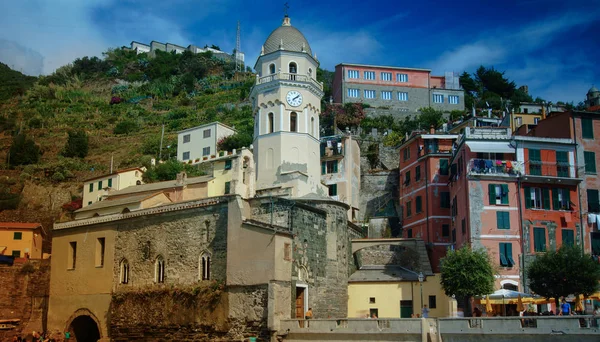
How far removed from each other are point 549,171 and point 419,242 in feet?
30.0

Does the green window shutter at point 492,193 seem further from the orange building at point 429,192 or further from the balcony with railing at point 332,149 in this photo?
the balcony with railing at point 332,149

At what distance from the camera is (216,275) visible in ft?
103

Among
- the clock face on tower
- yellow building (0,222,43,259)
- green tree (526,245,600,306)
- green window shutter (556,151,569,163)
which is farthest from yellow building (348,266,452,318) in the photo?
yellow building (0,222,43,259)

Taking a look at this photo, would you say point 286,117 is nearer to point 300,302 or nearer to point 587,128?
point 300,302

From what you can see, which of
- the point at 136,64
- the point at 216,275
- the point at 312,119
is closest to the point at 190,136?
the point at 312,119

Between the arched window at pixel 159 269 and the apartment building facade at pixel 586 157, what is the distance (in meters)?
24.0

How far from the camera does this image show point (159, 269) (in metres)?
34.2

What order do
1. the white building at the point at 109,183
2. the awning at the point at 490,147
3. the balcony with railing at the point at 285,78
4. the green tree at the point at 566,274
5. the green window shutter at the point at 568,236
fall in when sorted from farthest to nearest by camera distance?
the white building at the point at 109,183 → the balcony with railing at the point at 285,78 → the awning at the point at 490,147 → the green window shutter at the point at 568,236 → the green tree at the point at 566,274

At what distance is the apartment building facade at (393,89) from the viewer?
79125 mm

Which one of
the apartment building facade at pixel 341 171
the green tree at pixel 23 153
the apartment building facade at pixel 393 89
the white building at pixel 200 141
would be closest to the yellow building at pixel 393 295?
the apartment building facade at pixel 341 171

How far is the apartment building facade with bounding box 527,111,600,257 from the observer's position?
123ft

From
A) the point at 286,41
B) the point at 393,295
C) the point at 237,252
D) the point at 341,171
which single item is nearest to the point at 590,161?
the point at 393,295

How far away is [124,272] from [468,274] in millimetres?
18724

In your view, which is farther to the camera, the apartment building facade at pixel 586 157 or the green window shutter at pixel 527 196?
the apartment building facade at pixel 586 157
